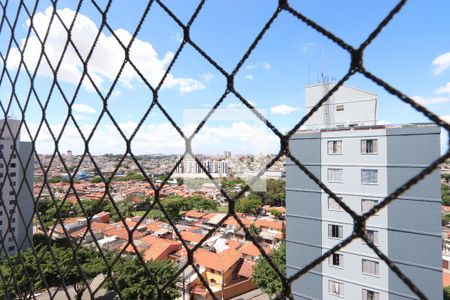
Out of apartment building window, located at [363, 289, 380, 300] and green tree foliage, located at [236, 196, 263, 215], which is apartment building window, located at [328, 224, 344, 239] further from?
green tree foliage, located at [236, 196, 263, 215]

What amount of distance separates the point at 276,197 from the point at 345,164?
11.6 meters

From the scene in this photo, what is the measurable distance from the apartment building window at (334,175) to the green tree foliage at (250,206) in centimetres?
1053

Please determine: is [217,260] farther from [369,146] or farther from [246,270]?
[369,146]

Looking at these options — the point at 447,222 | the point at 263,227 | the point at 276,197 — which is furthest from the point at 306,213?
the point at 276,197

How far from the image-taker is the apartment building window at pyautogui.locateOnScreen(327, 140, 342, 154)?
308 centimetres

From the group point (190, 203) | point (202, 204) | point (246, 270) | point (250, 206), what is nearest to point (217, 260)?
point (246, 270)

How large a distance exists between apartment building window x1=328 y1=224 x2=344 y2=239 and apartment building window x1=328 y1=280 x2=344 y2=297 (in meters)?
0.56

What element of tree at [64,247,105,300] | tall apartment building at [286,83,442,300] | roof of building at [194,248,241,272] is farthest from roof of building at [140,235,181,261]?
tall apartment building at [286,83,442,300]

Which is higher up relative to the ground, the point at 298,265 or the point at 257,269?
the point at 298,265

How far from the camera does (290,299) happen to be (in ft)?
1.24

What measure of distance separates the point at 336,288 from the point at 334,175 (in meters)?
1.37

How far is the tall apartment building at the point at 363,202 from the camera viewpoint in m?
2.68

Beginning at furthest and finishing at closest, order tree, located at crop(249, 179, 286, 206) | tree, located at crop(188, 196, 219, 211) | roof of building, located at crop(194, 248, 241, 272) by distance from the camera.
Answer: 1. tree, located at crop(188, 196, 219, 211)
2. tree, located at crop(249, 179, 286, 206)
3. roof of building, located at crop(194, 248, 241, 272)

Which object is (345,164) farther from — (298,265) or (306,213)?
(298,265)
